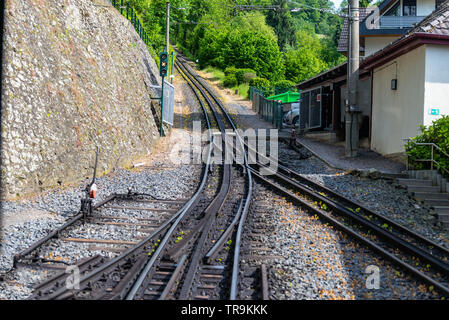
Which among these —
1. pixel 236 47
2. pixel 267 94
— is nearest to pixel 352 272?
pixel 267 94

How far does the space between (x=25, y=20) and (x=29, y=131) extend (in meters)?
3.13

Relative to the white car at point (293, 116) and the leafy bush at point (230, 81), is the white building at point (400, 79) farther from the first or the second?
the leafy bush at point (230, 81)

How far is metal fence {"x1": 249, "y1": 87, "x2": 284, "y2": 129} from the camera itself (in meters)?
29.2

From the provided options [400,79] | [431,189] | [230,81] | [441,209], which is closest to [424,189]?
[431,189]

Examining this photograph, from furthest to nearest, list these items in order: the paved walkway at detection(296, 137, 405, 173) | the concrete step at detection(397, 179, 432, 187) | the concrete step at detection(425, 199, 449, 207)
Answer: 1. the paved walkway at detection(296, 137, 405, 173)
2. the concrete step at detection(397, 179, 432, 187)
3. the concrete step at detection(425, 199, 449, 207)

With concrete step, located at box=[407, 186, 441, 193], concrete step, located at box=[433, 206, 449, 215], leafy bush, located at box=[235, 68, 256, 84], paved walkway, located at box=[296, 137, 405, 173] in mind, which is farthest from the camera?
leafy bush, located at box=[235, 68, 256, 84]

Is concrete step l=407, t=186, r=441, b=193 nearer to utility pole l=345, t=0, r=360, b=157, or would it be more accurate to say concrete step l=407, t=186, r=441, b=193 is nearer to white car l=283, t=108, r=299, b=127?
utility pole l=345, t=0, r=360, b=157

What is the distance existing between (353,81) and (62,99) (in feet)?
36.9

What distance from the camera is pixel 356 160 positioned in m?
17.9

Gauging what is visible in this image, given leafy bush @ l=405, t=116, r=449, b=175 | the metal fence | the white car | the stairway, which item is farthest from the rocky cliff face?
the white car

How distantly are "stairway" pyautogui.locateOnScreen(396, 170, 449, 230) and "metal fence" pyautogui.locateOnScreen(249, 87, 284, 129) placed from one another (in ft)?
52.5

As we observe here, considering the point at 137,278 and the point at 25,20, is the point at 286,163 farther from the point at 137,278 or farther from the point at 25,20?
the point at 137,278

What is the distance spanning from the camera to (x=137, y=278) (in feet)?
19.5

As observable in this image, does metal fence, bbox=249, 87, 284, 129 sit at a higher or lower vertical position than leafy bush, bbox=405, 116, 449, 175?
higher
